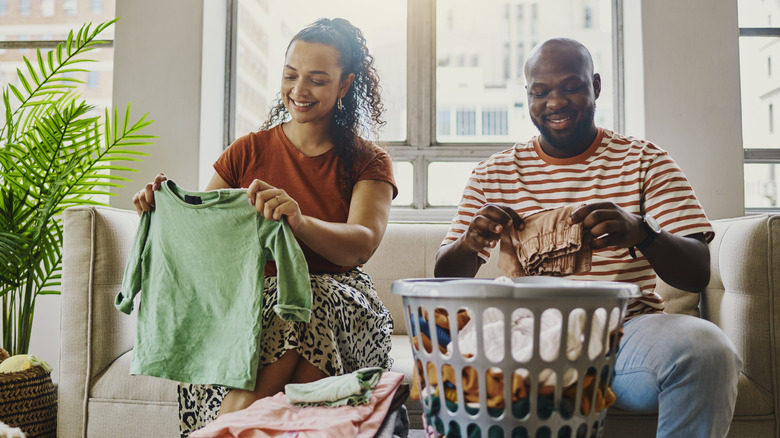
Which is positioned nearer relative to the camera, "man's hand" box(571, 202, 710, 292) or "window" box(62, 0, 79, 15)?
"man's hand" box(571, 202, 710, 292)

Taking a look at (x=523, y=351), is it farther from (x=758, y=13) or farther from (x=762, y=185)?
(x=758, y=13)

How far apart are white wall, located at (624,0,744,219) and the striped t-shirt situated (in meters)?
1.26

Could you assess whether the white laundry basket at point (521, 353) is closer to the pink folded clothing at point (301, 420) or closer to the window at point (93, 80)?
the pink folded clothing at point (301, 420)

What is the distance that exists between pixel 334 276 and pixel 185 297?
0.39 meters

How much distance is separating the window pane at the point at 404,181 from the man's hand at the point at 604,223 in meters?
2.03

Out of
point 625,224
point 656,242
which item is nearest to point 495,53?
point 656,242

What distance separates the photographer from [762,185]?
301 cm

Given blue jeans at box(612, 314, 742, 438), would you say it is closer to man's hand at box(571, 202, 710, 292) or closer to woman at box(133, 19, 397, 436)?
man's hand at box(571, 202, 710, 292)

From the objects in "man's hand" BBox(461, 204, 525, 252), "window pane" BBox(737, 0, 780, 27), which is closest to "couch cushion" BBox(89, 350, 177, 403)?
"man's hand" BBox(461, 204, 525, 252)

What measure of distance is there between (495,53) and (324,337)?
2309mm

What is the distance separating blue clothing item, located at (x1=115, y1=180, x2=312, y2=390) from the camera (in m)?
1.29

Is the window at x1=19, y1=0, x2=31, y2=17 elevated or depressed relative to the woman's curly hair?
elevated

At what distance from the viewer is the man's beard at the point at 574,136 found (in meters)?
1.56

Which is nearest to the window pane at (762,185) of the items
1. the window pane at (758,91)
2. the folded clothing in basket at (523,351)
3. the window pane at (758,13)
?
the window pane at (758,91)
